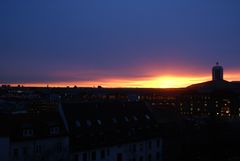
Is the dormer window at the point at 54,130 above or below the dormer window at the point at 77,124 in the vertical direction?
below

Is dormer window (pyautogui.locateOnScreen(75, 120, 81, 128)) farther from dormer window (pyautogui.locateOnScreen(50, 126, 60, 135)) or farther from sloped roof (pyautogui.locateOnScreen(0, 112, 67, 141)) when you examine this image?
dormer window (pyautogui.locateOnScreen(50, 126, 60, 135))

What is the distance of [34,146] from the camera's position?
46875 mm

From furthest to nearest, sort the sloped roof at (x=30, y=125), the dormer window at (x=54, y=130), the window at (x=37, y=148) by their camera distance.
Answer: the dormer window at (x=54, y=130) → the window at (x=37, y=148) → the sloped roof at (x=30, y=125)

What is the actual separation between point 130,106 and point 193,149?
11.9 meters

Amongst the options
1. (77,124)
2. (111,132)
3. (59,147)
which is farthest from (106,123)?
(59,147)

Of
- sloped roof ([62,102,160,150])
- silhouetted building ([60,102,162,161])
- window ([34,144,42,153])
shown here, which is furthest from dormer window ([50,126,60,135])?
window ([34,144,42,153])

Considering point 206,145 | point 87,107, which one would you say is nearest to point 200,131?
point 206,145

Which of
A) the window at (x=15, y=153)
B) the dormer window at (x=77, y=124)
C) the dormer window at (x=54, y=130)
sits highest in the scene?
the dormer window at (x=77, y=124)

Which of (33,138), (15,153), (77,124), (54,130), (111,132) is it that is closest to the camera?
(15,153)

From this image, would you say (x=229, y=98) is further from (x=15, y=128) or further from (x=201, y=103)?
(x=15, y=128)

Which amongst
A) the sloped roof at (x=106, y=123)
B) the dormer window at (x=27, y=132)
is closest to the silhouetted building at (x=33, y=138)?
the dormer window at (x=27, y=132)

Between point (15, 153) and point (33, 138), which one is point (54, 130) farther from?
point (15, 153)

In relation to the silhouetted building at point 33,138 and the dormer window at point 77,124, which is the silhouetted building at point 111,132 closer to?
the dormer window at point 77,124

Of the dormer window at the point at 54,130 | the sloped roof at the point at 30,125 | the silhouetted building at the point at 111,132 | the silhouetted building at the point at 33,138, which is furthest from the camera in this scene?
the silhouetted building at the point at 111,132
